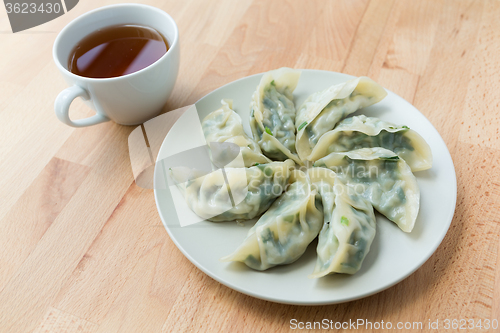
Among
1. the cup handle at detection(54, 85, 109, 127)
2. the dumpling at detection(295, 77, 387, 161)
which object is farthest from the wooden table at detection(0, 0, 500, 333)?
the dumpling at detection(295, 77, 387, 161)

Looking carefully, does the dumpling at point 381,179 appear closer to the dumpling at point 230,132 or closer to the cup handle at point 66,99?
the dumpling at point 230,132

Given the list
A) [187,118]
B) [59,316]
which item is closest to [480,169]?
[187,118]

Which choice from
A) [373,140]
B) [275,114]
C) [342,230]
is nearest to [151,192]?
[275,114]

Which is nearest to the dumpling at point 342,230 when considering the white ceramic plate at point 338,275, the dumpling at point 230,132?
the white ceramic plate at point 338,275

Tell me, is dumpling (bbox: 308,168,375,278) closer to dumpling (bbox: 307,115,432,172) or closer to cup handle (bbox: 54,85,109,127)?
dumpling (bbox: 307,115,432,172)

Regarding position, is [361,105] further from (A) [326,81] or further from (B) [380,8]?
(B) [380,8]

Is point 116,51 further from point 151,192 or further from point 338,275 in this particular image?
point 338,275

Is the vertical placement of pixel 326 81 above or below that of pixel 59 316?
above
